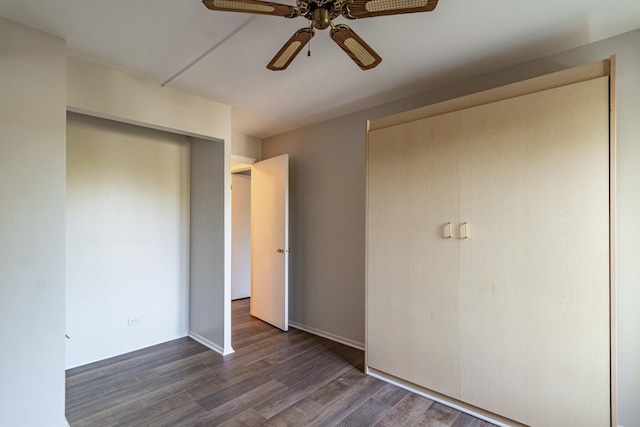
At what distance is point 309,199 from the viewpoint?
3762 mm

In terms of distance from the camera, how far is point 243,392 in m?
2.38

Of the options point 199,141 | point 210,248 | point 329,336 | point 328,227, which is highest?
point 199,141

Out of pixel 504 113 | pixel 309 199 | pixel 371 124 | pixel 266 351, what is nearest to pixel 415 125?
pixel 371 124

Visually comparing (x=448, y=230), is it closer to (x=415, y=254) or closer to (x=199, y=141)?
(x=415, y=254)

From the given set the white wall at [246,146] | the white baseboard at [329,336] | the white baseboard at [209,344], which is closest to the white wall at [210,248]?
the white baseboard at [209,344]

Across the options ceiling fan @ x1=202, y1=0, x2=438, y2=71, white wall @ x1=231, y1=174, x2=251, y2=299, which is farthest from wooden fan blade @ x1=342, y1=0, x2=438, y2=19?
white wall @ x1=231, y1=174, x2=251, y2=299

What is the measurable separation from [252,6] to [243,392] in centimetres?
258

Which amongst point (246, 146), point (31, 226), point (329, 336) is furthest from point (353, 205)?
point (31, 226)

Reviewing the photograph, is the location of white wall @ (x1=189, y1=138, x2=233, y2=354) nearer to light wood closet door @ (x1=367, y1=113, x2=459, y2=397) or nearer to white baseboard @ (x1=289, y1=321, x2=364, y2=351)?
white baseboard @ (x1=289, y1=321, x2=364, y2=351)

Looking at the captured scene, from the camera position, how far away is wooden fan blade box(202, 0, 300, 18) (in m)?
1.26

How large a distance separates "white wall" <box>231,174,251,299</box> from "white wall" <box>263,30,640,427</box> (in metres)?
1.37

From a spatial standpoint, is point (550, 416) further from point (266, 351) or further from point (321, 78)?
point (321, 78)

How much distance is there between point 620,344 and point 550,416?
2.10 ft

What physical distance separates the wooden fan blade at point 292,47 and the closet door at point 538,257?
1289mm
